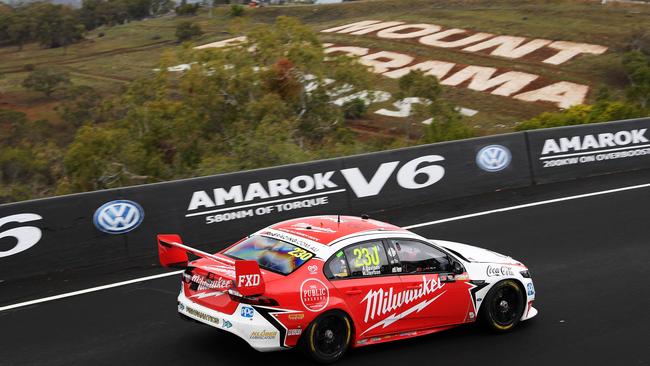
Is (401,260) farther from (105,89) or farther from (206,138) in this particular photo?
(105,89)

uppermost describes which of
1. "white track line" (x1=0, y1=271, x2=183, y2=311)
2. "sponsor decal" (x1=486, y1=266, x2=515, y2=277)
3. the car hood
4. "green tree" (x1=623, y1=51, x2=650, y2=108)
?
the car hood

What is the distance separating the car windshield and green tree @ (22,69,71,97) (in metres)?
54.8

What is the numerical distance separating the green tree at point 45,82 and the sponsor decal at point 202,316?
55.1 meters

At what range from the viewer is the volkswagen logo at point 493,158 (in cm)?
1719

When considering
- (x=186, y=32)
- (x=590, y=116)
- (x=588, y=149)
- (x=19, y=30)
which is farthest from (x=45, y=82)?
(x=588, y=149)

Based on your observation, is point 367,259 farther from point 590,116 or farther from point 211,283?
point 590,116

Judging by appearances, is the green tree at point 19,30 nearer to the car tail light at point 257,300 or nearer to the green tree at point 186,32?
the green tree at point 186,32

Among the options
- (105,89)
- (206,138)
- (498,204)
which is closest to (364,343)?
(498,204)

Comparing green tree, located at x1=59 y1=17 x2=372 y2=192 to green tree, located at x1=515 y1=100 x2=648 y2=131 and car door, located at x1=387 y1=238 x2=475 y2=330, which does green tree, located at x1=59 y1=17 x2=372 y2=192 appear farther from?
car door, located at x1=387 y1=238 x2=475 y2=330

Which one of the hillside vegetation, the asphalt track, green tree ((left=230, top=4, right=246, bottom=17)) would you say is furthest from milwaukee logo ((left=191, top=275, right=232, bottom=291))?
green tree ((left=230, top=4, right=246, bottom=17))

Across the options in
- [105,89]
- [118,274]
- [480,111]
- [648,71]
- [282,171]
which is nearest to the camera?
[118,274]

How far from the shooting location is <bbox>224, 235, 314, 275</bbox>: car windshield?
8.52 meters

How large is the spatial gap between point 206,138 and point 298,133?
3.51m

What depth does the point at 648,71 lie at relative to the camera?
41.5 metres
